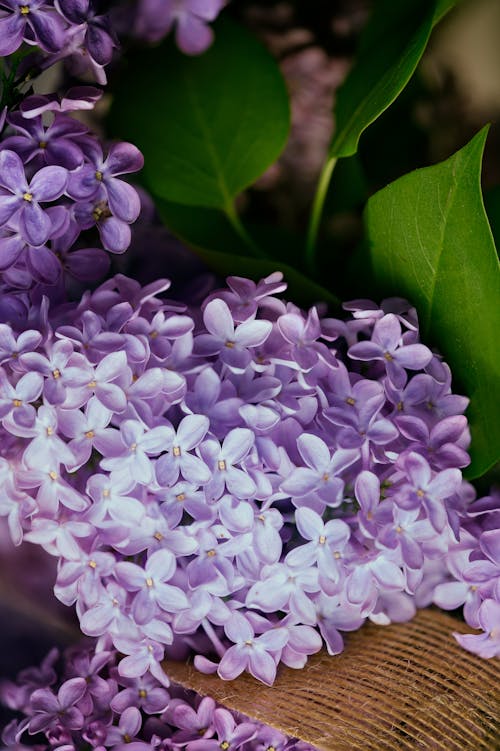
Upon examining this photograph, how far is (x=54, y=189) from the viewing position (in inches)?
16.2

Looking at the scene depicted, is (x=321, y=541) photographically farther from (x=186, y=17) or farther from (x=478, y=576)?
(x=186, y=17)

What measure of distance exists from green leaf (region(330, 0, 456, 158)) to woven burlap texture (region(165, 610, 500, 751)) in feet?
0.91

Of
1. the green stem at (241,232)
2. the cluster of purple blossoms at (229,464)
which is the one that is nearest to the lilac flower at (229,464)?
the cluster of purple blossoms at (229,464)

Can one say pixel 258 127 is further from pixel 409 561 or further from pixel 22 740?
pixel 22 740

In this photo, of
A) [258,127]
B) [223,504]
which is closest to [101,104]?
[258,127]

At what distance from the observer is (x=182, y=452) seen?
41cm

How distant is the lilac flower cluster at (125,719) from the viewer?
0.46 meters

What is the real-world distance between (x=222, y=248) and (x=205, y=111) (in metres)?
0.09

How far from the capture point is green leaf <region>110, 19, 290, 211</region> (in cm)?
57

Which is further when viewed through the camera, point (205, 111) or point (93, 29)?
point (205, 111)

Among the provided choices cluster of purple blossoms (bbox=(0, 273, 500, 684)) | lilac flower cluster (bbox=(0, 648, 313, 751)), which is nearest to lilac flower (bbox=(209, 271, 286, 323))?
cluster of purple blossoms (bbox=(0, 273, 500, 684))

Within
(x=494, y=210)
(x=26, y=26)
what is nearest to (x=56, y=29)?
(x=26, y=26)

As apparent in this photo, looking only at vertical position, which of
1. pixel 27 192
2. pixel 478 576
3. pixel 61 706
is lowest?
pixel 61 706

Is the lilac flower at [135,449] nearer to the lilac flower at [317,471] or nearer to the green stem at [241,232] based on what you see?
the lilac flower at [317,471]
